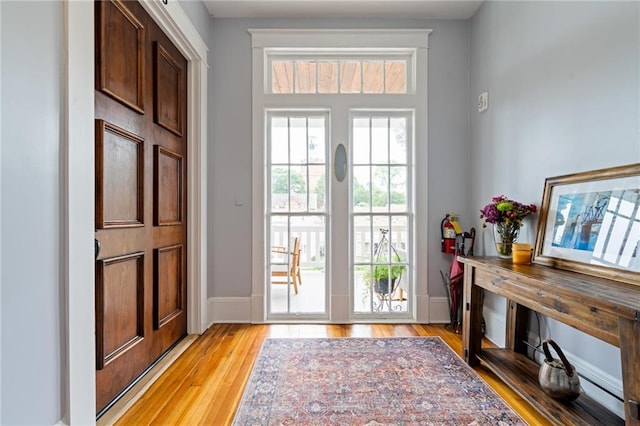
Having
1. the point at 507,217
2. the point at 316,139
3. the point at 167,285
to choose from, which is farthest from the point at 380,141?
the point at 167,285

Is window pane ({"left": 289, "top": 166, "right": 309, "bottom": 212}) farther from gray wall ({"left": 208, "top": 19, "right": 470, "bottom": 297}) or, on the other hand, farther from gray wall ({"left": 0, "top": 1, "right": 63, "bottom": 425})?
gray wall ({"left": 0, "top": 1, "right": 63, "bottom": 425})

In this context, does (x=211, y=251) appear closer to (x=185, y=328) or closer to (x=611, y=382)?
(x=185, y=328)

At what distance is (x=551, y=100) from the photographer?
2064mm

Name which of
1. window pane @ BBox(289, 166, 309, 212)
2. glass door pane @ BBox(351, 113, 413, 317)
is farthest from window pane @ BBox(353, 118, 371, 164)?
window pane @ BBox(289, 166, 309, 212)

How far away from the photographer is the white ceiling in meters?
2.83

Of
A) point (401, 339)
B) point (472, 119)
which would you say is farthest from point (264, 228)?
point (472, 119)

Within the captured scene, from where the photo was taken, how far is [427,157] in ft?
10.1

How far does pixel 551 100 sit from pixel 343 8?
184 cm

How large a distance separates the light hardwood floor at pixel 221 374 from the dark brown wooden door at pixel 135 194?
0.65 feet

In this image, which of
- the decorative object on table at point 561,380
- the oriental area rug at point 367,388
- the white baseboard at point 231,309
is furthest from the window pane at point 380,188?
the decorative object on table at point 561,380

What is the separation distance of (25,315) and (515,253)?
2393mm

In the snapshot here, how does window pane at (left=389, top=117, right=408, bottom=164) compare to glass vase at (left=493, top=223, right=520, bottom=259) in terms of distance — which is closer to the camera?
glass vase at (left=493, top=223, right=520, bottom=259)

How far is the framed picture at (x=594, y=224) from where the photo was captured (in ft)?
4.87

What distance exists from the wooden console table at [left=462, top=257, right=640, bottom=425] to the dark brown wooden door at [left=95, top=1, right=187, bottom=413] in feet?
6.81
